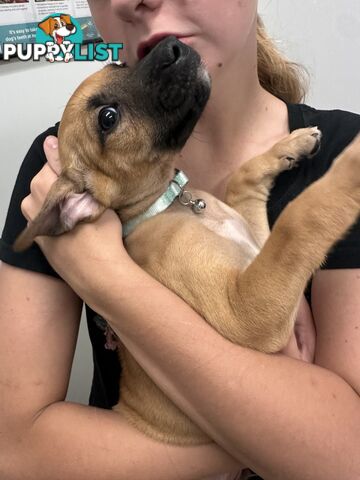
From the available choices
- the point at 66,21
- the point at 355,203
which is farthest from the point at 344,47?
the point at 355,203

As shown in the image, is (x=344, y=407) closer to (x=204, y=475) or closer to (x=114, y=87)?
(x=204, y=475)

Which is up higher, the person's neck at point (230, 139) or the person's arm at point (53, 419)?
the person's neck at point (230, 139)

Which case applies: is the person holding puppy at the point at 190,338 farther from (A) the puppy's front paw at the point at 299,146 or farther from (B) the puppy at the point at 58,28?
(B) the puppy at the point at 58,28

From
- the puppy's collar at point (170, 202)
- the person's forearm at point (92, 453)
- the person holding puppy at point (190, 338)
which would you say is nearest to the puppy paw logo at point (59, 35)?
the person holding puppy at point (190, 338)

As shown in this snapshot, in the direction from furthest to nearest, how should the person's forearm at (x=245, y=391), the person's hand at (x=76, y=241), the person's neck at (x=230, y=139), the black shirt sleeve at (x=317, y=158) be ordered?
the person's neck at (x=230, y=139) < the black shirt sleeve at (x=317, y=158) < the person's hand at (x=76, y=241) < the person's forearm at (x=245, y=391)

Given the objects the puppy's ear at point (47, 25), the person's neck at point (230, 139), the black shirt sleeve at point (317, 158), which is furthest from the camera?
the puppy's ear at point (47, 25)

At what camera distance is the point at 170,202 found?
121cm

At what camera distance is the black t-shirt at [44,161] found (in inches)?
46.5

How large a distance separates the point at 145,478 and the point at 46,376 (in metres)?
0.32

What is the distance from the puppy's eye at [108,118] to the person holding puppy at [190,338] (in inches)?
5.5

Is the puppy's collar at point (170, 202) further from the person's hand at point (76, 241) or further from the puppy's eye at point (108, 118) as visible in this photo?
the puppy's eye at point (108, 118)

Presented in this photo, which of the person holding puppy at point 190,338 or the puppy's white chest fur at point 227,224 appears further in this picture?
the puppy's white chest fur at point 227,224

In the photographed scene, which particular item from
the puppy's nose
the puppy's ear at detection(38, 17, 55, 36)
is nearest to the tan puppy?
the puppy's nose

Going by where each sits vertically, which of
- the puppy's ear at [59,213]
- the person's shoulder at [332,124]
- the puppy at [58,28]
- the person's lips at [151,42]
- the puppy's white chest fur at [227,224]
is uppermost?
the person's lips at [151,42]
